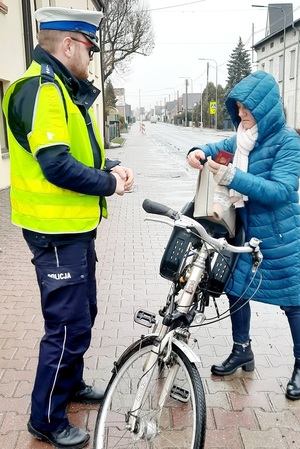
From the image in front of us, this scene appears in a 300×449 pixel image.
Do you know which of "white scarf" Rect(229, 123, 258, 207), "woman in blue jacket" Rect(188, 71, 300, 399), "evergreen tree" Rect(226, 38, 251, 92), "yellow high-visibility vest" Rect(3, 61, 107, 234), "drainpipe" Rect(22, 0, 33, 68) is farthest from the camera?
"evergreen tree" Rect(226, 38, 251, 92)

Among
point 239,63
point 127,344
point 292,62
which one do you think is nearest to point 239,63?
point 239,63

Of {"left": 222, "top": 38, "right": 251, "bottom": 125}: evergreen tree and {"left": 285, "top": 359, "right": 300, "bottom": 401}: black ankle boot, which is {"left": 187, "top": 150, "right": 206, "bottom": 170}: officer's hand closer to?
{"left": 285, "top": 359, "right": 300, "bottom": 401}: black ankle boot

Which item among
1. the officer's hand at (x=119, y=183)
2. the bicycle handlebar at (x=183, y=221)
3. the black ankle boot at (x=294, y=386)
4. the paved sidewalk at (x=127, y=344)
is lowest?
the paved sidewalk at (x=127, y=344)

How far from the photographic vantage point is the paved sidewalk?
2924 millimetres

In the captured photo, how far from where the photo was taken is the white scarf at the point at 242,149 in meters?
3.00

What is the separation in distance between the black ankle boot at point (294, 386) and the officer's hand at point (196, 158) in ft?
4.80

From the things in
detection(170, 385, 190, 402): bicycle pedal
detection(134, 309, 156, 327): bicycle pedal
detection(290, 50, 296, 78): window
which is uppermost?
detection(290, 50, 296, 78): window

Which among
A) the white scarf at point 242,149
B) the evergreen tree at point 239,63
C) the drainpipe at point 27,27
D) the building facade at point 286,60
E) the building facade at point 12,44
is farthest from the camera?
the evergreen tree at point 239,63

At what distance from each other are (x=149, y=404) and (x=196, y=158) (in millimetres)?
1443

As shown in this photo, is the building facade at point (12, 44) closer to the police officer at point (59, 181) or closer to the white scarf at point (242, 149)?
the white scarf at point (242, 149)

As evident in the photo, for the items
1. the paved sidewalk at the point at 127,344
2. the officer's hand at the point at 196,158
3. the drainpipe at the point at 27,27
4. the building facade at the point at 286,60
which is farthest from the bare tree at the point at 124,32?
the officer's hand at the point at 196,158

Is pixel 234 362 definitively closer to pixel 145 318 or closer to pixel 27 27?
pixel 145 318

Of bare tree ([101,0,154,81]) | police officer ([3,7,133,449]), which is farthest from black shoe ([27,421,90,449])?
bare tree ([101,0,154,81])

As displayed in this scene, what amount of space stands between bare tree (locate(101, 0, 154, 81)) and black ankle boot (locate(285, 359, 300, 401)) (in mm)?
30800
